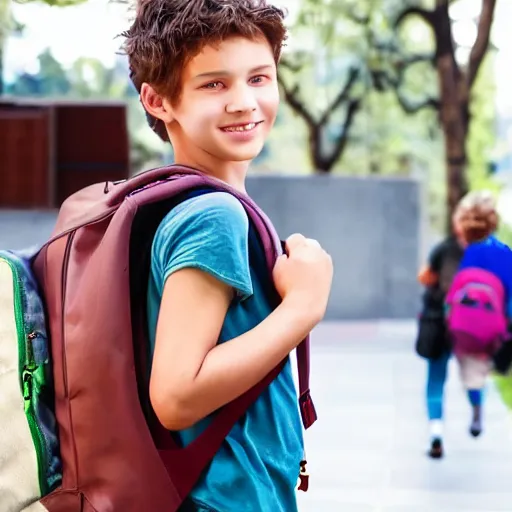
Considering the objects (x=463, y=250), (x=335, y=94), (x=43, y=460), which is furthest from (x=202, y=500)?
(x=335, y=94)

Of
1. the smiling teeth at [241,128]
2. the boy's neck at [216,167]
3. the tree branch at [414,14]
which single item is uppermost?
the tree branch at [414,14]

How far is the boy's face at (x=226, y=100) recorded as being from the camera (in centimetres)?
145

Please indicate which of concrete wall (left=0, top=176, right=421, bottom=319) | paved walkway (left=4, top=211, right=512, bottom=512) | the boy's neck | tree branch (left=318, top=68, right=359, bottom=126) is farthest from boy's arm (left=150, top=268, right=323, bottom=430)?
tree branch (left=318, top=68, right=359, bottom=126)

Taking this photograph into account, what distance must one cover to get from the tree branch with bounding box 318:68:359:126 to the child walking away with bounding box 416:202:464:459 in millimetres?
9255

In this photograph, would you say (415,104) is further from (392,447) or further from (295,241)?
(295,241)

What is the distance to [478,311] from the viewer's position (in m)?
5.68

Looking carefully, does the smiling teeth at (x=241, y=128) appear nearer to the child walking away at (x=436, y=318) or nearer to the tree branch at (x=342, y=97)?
the child walking away at (x=436, y=318)

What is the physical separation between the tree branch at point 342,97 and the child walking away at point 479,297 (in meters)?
9.30

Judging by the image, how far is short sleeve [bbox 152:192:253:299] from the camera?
1.31 metres

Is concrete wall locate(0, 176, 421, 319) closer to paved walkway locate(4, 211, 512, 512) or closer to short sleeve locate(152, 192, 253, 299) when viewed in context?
paved walkway locate(4, 211, 512, 512)

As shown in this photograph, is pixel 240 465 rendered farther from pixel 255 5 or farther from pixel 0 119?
pixel 0 119

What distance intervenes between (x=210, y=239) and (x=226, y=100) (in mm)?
248

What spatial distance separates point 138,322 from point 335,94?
563 inches

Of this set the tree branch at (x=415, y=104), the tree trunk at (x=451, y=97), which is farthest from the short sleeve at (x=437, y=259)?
the tree branch at (x=415, y=104)
